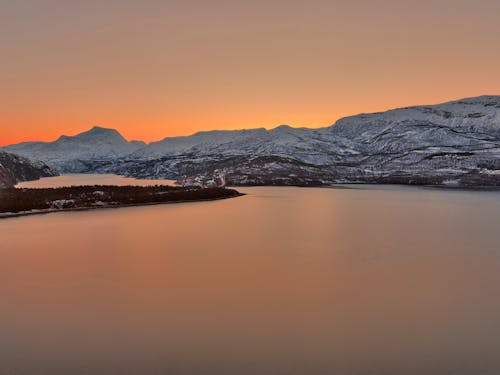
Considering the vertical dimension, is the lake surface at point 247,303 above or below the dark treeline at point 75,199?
below

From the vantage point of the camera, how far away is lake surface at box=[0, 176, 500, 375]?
15.9 meters

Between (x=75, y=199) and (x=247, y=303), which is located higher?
(x=75, y=199)

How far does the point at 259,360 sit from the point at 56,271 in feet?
69.0

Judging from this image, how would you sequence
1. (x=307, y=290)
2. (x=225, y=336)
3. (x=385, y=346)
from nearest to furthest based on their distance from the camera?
1. (x=385, y=346)
2. (x=225, y=336)
3. (x=307, y=290)

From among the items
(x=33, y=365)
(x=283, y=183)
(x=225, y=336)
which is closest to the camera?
(x=33, y=365)

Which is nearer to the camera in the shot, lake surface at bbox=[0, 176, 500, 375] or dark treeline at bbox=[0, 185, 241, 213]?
lake surface at bbox=[0, 176, 500, 375]

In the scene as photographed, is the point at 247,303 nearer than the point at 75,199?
Yes

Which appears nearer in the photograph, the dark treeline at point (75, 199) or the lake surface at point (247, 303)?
the lake surface at point (247, 303)

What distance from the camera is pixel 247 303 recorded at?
2291 cm

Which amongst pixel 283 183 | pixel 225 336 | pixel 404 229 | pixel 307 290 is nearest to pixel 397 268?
pixel 307 290

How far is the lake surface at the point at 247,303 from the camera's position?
52.2ft

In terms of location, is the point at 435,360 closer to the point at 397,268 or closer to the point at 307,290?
the point at 307,290

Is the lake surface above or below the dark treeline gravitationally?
below

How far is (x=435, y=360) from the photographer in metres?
15.8
